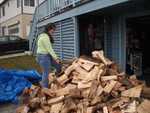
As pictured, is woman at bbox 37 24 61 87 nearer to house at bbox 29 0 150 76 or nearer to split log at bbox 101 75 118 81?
split log at bbox 101 75 118 81

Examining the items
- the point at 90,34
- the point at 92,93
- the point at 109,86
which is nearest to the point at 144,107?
the point at 109,86

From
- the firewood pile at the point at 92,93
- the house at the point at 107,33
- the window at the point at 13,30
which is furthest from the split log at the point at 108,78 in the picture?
the window at the point at 13,30

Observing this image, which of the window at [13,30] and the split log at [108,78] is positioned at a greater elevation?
the window at [13,30]

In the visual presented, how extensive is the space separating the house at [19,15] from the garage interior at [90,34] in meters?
19.8

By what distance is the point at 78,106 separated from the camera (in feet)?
20.9

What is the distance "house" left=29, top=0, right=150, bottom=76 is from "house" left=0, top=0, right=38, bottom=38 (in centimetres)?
1840

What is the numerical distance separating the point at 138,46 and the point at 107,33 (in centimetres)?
147

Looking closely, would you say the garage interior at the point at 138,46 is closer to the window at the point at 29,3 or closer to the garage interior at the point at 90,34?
the garage interior at the point at 90,34

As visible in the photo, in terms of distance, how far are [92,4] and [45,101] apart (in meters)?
3.37

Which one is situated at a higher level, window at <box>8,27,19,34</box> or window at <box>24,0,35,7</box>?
window at <box>24,0,35,7</box>

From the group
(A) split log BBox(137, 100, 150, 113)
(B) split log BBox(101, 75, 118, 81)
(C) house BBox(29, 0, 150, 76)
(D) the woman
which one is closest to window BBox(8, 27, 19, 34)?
(C) house BBox(29, 0, 150, 76)

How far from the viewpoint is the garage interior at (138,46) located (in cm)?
1099

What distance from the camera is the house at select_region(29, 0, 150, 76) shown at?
10.4 metres

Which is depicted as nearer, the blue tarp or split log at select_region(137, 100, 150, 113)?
split log at select_region(137, 100, 150, 113)
